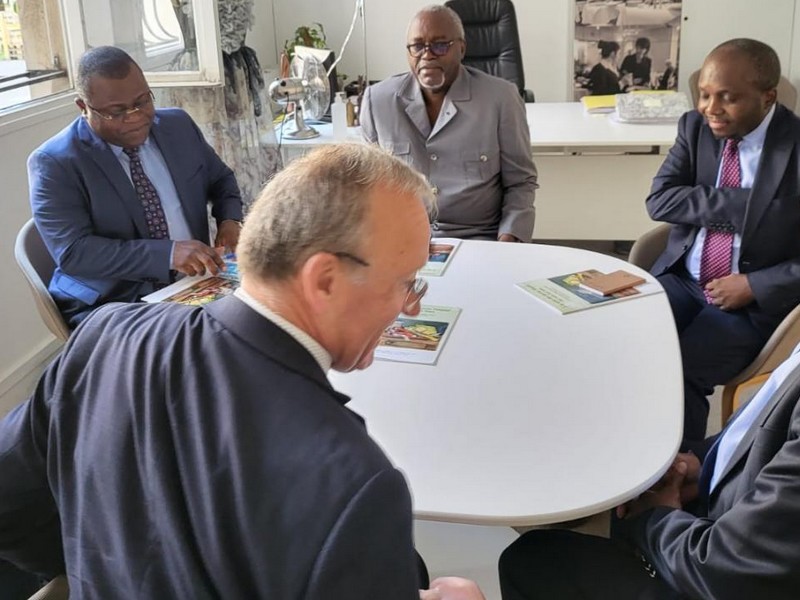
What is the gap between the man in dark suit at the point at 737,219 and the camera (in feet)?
6.99

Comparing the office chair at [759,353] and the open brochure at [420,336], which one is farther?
the office chair at [759,353]

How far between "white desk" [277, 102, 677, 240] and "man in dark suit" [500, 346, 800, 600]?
2.40 metres

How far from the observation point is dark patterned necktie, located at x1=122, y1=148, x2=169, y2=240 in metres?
2.17

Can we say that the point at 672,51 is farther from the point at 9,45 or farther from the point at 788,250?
the point at 9,45

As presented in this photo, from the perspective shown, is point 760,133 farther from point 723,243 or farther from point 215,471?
point 215,471

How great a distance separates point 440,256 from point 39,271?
1.10m

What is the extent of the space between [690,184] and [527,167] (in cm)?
51

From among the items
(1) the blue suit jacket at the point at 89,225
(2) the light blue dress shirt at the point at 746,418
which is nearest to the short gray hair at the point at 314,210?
(2) the light blue dress shirt at the point at 746,418

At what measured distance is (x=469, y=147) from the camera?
2.55m

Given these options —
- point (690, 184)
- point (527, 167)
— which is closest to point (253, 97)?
point (527, 167)

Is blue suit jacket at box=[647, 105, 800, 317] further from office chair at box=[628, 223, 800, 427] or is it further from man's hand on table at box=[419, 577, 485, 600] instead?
man's hand on table at box=[419, 577, 485, 600]

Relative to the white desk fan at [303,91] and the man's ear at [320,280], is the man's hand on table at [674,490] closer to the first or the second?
the man's ear at [320,280]

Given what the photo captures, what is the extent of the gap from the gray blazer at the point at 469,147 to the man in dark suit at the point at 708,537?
1.26 m

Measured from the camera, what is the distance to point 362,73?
5.37 meters
